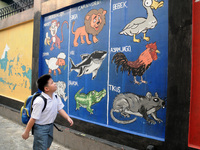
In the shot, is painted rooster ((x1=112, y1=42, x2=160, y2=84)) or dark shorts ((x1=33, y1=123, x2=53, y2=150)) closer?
dark shorts ((x1=33, y1=123, x2=53, y2=150))

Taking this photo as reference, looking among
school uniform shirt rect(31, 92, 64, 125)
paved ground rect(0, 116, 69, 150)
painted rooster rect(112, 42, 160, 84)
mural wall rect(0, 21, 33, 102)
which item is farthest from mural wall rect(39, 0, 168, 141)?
mural wall rect(0, 21, 33, 102)

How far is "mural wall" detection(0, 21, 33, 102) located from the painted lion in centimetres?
278

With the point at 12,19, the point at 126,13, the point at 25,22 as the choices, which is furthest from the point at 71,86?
the point at 12,19

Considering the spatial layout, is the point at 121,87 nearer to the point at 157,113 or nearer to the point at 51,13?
the point at 157,113

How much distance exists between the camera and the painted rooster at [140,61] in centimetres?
334

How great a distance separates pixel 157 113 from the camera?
3.23 meters

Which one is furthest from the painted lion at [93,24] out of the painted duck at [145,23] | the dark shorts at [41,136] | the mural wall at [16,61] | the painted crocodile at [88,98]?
the mural wall at [16,61]

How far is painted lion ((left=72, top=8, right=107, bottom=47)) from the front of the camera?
425 centimetres

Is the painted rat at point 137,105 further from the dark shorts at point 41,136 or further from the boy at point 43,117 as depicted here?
the dark shorts at point 41,136

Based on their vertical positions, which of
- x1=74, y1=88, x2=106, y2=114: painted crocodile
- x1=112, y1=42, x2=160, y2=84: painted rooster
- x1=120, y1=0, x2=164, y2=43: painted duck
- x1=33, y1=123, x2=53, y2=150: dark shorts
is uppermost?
x1=120, y1=0, x2=164, y2=43: painted duck

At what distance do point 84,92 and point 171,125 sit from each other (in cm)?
226

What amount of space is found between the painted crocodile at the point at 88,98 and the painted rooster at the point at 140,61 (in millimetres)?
751

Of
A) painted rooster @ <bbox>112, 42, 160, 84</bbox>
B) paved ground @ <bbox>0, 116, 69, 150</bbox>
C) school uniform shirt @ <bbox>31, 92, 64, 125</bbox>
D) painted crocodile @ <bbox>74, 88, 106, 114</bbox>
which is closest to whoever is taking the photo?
school uniform shirt @ <bbox>31, 92, 64, 125</bbox>

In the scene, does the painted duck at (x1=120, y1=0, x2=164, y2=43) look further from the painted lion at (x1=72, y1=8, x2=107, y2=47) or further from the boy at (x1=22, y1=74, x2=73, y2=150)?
the boy at (x1=22, y1=74, x2=73, y2=150)
